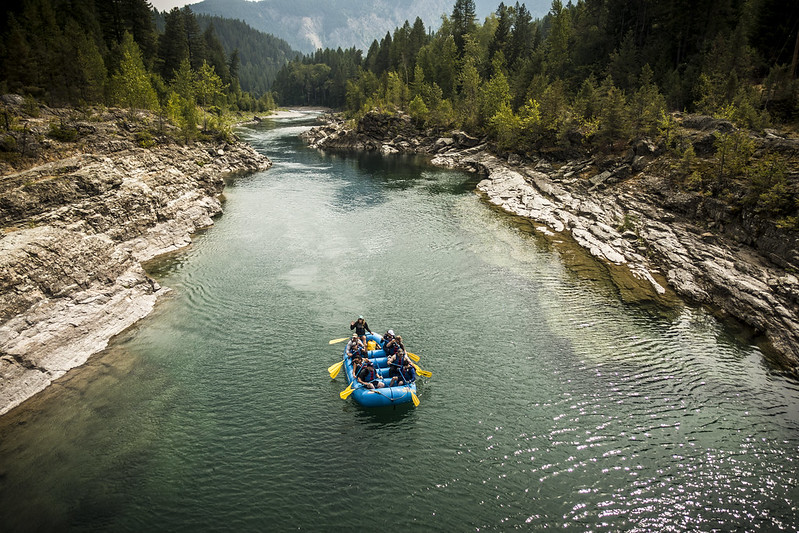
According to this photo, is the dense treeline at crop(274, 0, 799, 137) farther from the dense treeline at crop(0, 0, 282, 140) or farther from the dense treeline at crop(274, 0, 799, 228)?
the dense treeline at crop(0, 0, 282, 140)

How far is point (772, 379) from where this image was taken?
21734 mm

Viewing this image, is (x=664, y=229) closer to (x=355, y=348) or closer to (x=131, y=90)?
(x=355, y=348)

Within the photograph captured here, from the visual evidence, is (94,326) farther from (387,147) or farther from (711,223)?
(387,147)

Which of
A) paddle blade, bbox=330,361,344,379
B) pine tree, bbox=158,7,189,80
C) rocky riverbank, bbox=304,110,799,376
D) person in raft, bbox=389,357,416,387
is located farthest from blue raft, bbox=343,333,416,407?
pine tree, bbox=158,7,189,80

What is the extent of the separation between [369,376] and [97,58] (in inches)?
2724

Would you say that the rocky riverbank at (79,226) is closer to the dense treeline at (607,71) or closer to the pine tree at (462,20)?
the dense treeline at (607,71)

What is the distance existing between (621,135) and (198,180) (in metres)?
54.5

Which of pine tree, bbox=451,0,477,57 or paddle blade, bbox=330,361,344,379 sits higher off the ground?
pine tree, bbox=451,0,477,57

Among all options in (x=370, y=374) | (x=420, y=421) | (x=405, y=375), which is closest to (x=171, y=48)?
(x=370, y=374)

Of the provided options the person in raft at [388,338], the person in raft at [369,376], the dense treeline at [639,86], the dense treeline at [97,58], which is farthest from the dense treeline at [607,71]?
the dense treeline at [97,58]

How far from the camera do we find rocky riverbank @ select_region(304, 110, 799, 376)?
88.0ft

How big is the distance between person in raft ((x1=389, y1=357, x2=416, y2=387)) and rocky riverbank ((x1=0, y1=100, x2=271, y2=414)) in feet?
55.4

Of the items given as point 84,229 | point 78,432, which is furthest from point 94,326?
point 84,229

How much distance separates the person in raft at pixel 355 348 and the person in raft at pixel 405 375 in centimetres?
230
